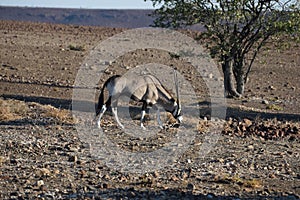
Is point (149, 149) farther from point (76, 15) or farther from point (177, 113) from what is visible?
point (76, 15)

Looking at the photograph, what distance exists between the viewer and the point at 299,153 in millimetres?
11750

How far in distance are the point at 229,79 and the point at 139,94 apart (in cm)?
646

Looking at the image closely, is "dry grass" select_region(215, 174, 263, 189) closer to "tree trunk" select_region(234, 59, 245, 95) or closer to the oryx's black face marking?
the oryx's black face marking

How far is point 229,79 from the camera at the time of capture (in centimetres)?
1981

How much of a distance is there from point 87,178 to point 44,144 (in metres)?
2.40

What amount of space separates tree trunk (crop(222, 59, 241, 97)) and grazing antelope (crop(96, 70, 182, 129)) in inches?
211

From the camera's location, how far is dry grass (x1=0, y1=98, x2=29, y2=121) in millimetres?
14038


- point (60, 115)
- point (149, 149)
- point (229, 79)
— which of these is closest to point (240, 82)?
point (229, 79)

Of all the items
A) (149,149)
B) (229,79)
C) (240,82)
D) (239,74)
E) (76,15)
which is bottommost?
(149,149)

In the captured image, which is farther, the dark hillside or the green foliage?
the dark hillside

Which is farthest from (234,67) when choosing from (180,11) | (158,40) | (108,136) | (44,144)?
(158,40)

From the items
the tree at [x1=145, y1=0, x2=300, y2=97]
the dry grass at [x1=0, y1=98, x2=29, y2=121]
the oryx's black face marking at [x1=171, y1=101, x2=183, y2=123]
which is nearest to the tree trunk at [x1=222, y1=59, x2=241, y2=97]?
the tree at [x1=145, y1=0, x2=300, y2=97]

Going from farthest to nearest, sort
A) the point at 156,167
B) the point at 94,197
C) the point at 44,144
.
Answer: the point at 44,144, the point at 156,167, the point at 94,197

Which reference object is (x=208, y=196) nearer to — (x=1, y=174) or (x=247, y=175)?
(x=247, y=175)
